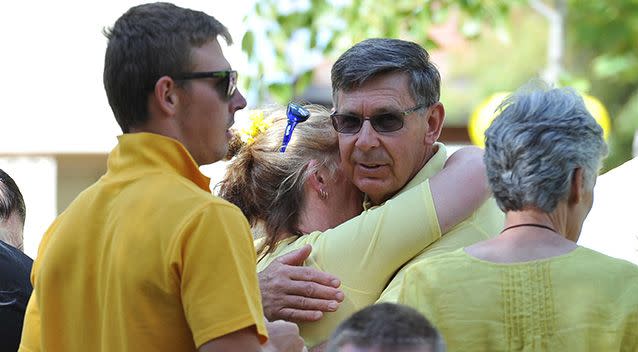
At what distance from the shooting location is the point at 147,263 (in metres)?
2.43

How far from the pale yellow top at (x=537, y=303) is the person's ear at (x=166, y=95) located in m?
0.65

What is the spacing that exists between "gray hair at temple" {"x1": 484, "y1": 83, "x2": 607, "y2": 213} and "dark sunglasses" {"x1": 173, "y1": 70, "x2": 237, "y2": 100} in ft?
1.85

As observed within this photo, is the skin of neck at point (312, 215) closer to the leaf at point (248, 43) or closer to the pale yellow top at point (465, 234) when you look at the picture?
the pale yellow top at point (465, 234)

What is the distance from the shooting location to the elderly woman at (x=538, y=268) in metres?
2.54

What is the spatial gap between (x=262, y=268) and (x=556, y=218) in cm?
91

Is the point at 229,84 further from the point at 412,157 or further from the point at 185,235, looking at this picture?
the point at 412,157

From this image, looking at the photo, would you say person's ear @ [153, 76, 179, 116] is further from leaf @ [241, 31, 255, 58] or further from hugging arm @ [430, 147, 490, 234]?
leaf @ [241, 31, 255, 58]

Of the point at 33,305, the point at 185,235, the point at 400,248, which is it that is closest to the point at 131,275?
the point at 185,235

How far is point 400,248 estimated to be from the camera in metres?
3.02

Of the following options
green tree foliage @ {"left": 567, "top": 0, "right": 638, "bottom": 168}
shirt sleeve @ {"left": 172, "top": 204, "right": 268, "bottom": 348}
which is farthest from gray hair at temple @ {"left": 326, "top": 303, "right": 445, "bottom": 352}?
green tree foliage @ {"left": 567, "top": 0, "right": 638, "bottom": 168}

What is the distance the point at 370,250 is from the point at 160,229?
0.72m

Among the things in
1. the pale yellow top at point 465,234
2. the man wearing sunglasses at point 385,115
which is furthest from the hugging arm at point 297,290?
the man wearing sunglasses at point 385,115

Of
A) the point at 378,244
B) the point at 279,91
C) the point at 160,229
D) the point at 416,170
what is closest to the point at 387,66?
the point at 416,170

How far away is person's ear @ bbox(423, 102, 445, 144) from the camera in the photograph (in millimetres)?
3396
